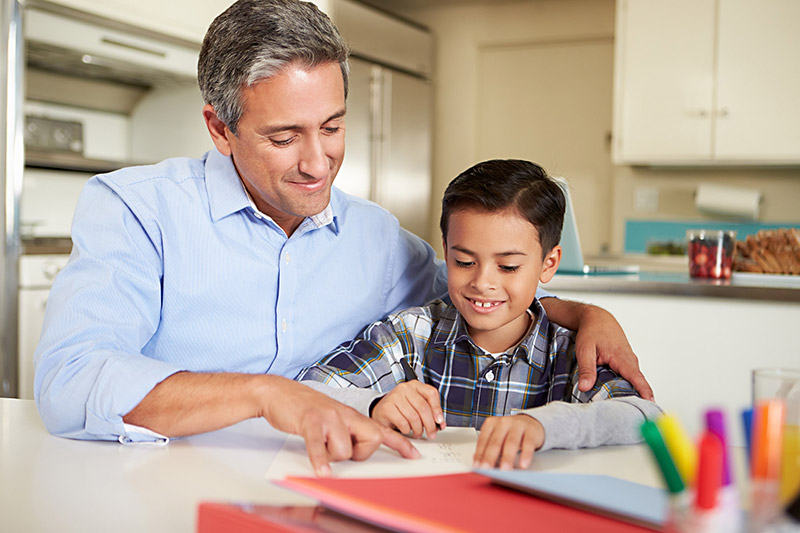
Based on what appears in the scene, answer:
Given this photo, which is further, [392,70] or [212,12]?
[392,70]

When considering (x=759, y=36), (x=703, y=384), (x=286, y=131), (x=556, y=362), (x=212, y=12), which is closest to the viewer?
(x=286, y=131)

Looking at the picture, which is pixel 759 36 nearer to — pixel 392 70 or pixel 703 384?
pixel 392 70

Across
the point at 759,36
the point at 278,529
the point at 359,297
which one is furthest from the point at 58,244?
the point at 759,36

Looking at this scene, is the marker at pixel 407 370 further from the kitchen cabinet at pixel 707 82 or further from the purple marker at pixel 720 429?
the kitchen cabinet at pixel 707 82

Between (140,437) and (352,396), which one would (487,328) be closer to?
(352,396)

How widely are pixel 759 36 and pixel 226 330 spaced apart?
3.63 meters

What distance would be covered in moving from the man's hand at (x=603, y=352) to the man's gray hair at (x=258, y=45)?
22.1 inches

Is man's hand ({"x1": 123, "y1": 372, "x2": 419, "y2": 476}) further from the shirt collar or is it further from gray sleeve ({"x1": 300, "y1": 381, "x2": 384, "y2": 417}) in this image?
the shirt collar

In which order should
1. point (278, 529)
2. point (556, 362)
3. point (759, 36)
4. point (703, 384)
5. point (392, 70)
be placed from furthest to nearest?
point (392, 70) → point (759, 36) → point (703, 384) → point (556, 362) → point (278, 529)

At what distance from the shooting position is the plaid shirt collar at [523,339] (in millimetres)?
1277

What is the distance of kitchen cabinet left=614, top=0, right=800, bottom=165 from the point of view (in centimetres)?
390

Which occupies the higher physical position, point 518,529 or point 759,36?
point 759,36

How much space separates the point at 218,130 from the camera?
1223 mm

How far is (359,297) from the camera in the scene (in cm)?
137
